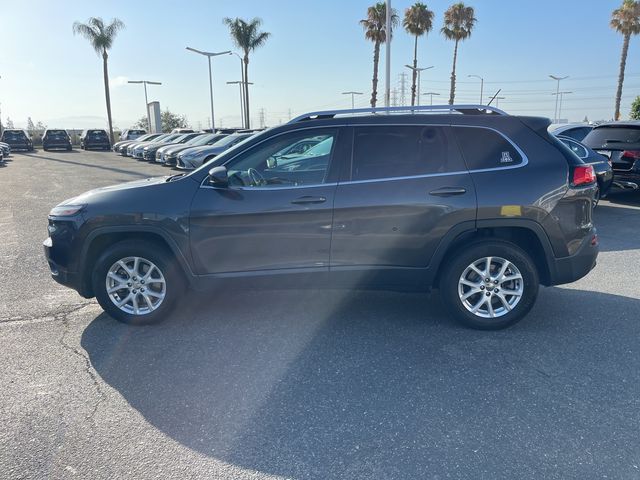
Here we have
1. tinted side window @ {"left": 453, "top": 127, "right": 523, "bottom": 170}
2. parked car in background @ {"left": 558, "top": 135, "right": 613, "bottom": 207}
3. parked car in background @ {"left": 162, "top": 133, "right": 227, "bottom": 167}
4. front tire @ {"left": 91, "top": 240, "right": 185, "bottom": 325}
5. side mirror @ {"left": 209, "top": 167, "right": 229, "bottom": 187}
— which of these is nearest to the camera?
side mirror @ {"left": 209, "top": 167, "right": 229, "bottom": 187}

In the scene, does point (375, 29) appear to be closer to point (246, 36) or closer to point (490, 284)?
point (246, 36)

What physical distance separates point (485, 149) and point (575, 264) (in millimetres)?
1259

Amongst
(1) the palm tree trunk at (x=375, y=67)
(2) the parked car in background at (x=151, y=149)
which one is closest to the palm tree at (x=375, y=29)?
(1) the palm tree trunk at (x=375, y=67)

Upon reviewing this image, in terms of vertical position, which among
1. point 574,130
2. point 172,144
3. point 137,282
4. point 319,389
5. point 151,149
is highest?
point 574,130

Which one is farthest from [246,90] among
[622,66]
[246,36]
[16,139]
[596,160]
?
[596,160]

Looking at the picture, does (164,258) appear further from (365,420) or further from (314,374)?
(365,420)

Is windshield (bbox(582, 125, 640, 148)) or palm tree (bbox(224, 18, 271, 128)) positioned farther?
palm tree (bbox(224, 18, 271, 128))

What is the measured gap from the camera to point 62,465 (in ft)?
8.54

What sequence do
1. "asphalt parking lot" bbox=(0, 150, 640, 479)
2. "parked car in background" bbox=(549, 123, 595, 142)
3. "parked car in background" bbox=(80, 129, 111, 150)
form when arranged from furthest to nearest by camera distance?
1. "parked car in background" bbox=(80, 129, 111, 150)
2. "parked car in background" bbox=(549, 123, 595, 142)
3. "asphalt parking lot" bbox=(0, 150, 640, 479)

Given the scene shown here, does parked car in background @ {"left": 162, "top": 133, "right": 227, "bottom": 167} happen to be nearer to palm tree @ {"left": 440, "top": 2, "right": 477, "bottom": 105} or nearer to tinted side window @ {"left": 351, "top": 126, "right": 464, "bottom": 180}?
tinted side window @ {"left": 351, "top": 126, "right": 464, "bottom": 180}

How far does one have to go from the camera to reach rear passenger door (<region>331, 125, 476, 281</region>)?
13.3 ft

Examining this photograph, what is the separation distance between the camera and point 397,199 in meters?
4.04

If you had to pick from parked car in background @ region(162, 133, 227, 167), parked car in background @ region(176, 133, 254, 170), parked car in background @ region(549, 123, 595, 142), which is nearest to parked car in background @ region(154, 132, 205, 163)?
parked car in background @ region(162, 133, 227, 167)

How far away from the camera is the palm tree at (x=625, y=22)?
1246 inches
